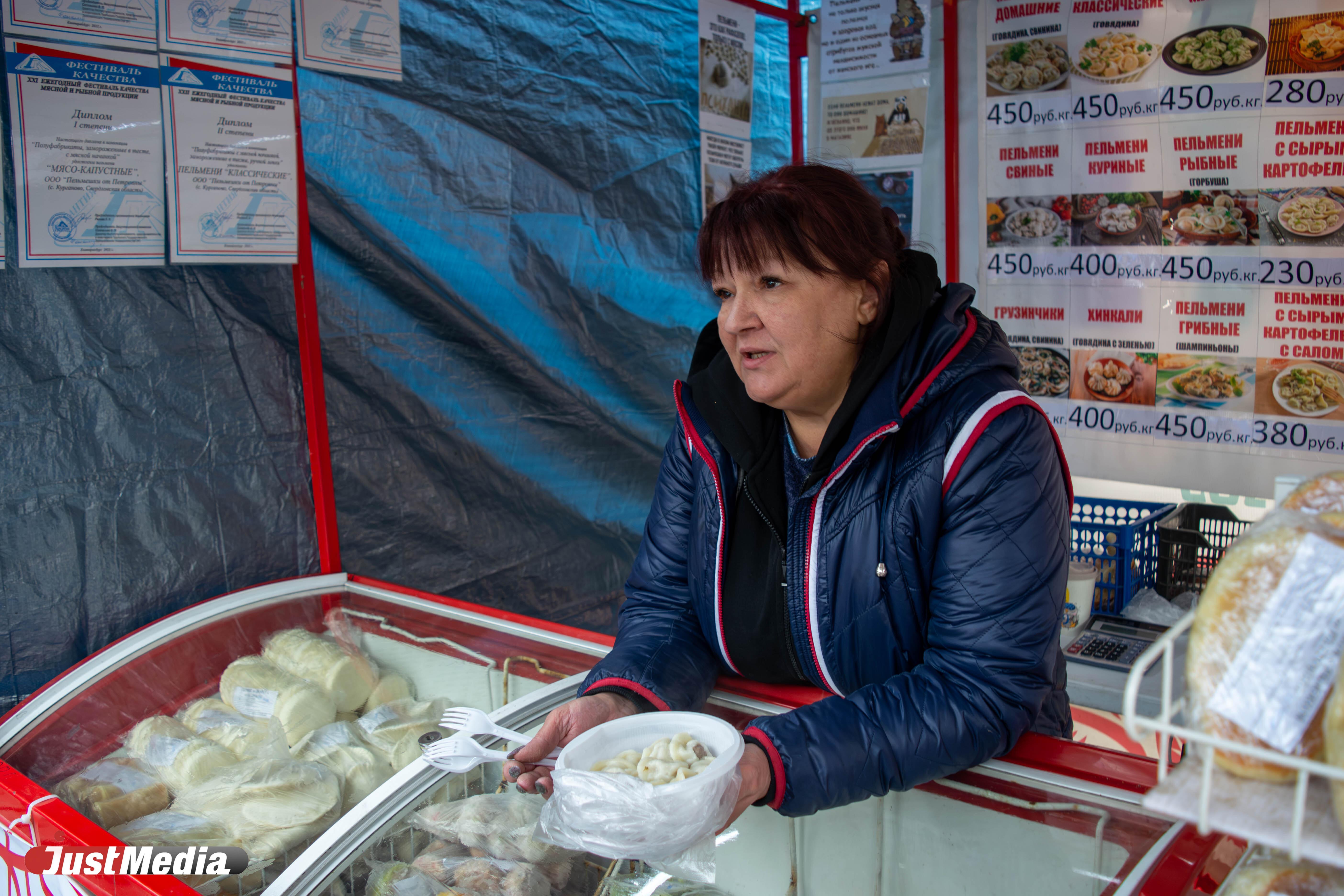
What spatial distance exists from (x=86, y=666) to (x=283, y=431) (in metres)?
0.74

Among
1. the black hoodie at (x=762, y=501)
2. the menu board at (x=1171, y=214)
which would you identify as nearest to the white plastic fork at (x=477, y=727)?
the black hoodie at (x=762, y=501)

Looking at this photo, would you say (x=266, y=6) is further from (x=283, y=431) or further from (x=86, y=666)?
(x=86, y=666)

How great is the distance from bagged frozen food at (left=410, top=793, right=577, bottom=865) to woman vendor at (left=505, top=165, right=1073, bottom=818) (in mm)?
125

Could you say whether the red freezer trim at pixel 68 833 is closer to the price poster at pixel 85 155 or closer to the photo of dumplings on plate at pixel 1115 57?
the price poster at pixel 85 155

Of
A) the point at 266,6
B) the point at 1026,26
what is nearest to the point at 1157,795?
the point at 266,6

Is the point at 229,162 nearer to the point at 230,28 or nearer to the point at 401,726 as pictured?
the point at 230,28

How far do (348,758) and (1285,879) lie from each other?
1558 millimetres

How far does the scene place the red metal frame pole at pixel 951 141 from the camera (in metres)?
3.05

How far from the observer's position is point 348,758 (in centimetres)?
172

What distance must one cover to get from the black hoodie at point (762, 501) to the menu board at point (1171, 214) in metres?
1.63

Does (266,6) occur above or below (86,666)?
above

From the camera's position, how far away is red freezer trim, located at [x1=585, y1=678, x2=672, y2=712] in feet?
4.85

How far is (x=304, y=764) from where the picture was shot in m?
1.68

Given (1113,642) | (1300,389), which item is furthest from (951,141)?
(1113,642)
